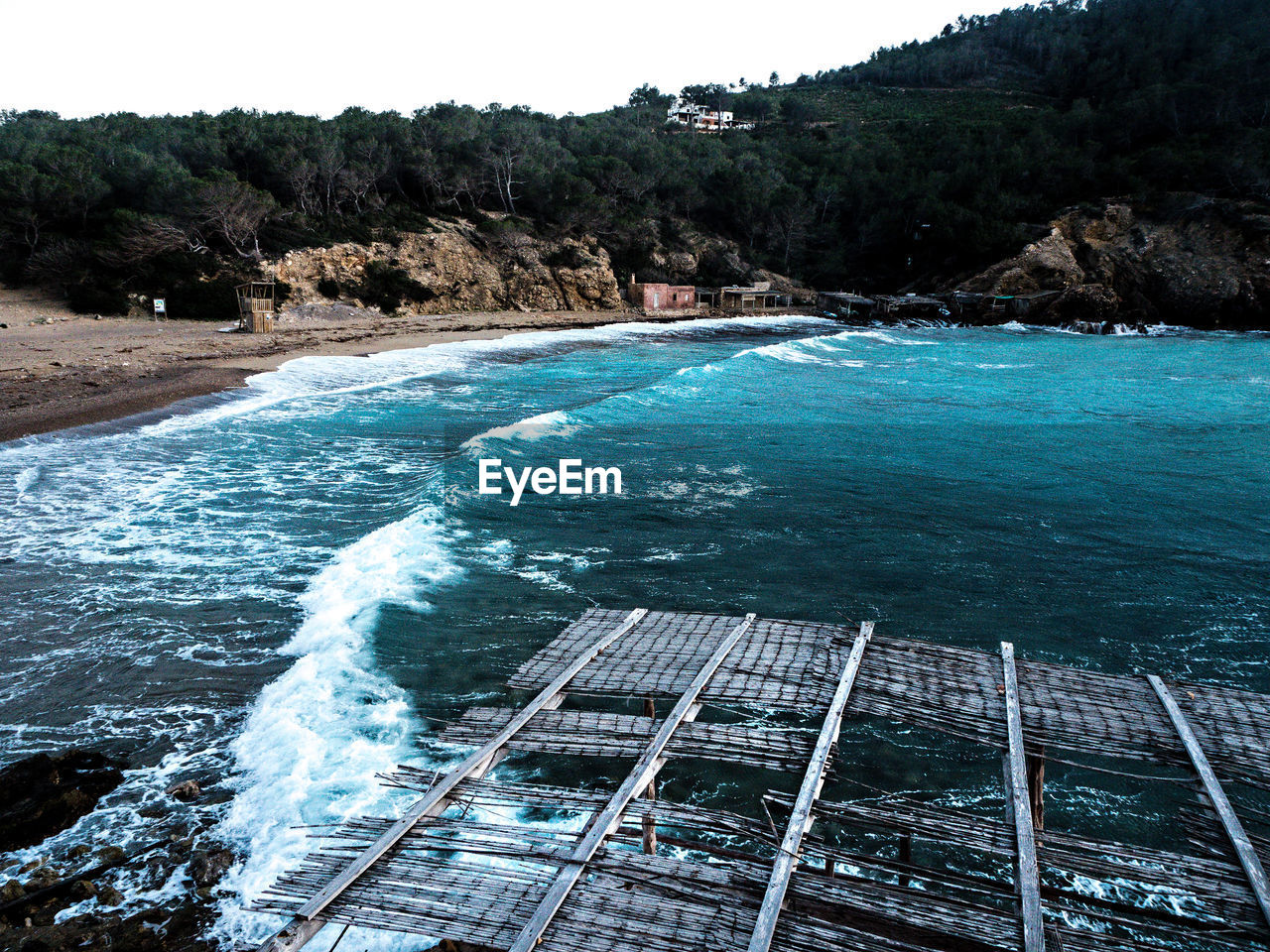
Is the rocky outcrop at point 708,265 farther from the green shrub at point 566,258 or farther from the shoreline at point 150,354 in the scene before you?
the shoreline at point 150,354

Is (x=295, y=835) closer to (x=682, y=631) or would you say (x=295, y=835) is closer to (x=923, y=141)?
(x=682, y=631)

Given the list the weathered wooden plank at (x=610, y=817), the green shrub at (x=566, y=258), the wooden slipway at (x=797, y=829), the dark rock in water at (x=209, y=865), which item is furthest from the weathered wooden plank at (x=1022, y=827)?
the green shrub at (x=566, y=258)

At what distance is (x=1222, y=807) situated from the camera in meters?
4.70

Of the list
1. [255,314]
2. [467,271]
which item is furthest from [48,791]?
[467,271]

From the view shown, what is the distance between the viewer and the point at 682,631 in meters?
7.88

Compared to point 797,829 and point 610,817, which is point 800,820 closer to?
point 797,829

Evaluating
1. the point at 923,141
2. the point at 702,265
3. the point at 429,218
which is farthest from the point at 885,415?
the point at 923,141

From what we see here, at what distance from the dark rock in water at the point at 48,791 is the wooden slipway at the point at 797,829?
279 cm

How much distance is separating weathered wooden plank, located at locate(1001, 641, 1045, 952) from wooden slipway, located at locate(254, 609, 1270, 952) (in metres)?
0.02

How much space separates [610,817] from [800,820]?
118 cm

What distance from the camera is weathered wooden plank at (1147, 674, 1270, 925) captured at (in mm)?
4176

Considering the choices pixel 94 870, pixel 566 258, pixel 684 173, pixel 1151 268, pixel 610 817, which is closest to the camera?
pixel 610 817

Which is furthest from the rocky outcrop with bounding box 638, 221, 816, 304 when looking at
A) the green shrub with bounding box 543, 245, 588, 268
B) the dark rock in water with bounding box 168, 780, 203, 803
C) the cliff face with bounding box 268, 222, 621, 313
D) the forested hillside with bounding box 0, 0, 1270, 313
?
the dark rock in water with bounding box 168, 780, 203, 803

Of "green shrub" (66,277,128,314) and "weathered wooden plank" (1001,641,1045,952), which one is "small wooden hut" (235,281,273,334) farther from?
"weathered wooden plank" (1001,641,1045,952)
